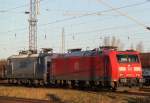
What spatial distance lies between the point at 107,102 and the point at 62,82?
59.8 ft

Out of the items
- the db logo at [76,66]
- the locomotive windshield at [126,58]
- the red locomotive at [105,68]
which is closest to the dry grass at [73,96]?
the red locomotive at [105,68]

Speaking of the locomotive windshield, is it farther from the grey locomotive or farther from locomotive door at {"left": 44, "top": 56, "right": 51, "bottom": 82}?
the grey locomotive

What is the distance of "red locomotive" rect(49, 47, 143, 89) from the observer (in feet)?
111

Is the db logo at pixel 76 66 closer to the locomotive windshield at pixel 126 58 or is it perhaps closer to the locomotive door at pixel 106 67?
the locomotive door at pixel 106 67

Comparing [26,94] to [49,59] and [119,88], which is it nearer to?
[119,88]

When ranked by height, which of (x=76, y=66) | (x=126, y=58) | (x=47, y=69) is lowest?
(x=47, y=69)

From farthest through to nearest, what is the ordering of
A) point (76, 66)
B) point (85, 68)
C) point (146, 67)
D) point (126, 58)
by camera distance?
1. point (146, 67)
2. point (76, 66)
3. point (85, 68)
4. point (126, 58)

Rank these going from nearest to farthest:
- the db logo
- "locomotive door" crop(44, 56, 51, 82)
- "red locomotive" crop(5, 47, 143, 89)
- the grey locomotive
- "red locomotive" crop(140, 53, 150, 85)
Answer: "red locomotive" crop(5, 47, 143, 89) < the db logo < "locomotive door" crop(44, 56, 51, 82) < the grey locomotive < "red locomotive" crop(140, 53, 150, 85)

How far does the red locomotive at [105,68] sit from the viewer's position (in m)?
33.8

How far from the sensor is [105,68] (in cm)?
3453

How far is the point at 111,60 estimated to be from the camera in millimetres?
33844

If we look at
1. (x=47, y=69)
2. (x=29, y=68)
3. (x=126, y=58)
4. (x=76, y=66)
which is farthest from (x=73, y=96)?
(x=29, y=68)

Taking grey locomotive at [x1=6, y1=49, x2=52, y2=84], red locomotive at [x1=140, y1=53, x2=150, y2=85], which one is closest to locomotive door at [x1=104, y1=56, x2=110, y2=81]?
grey locomotive at [x1=6, y1=49, x2=52, y2=84]

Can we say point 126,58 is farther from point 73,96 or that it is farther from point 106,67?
point 73,96
